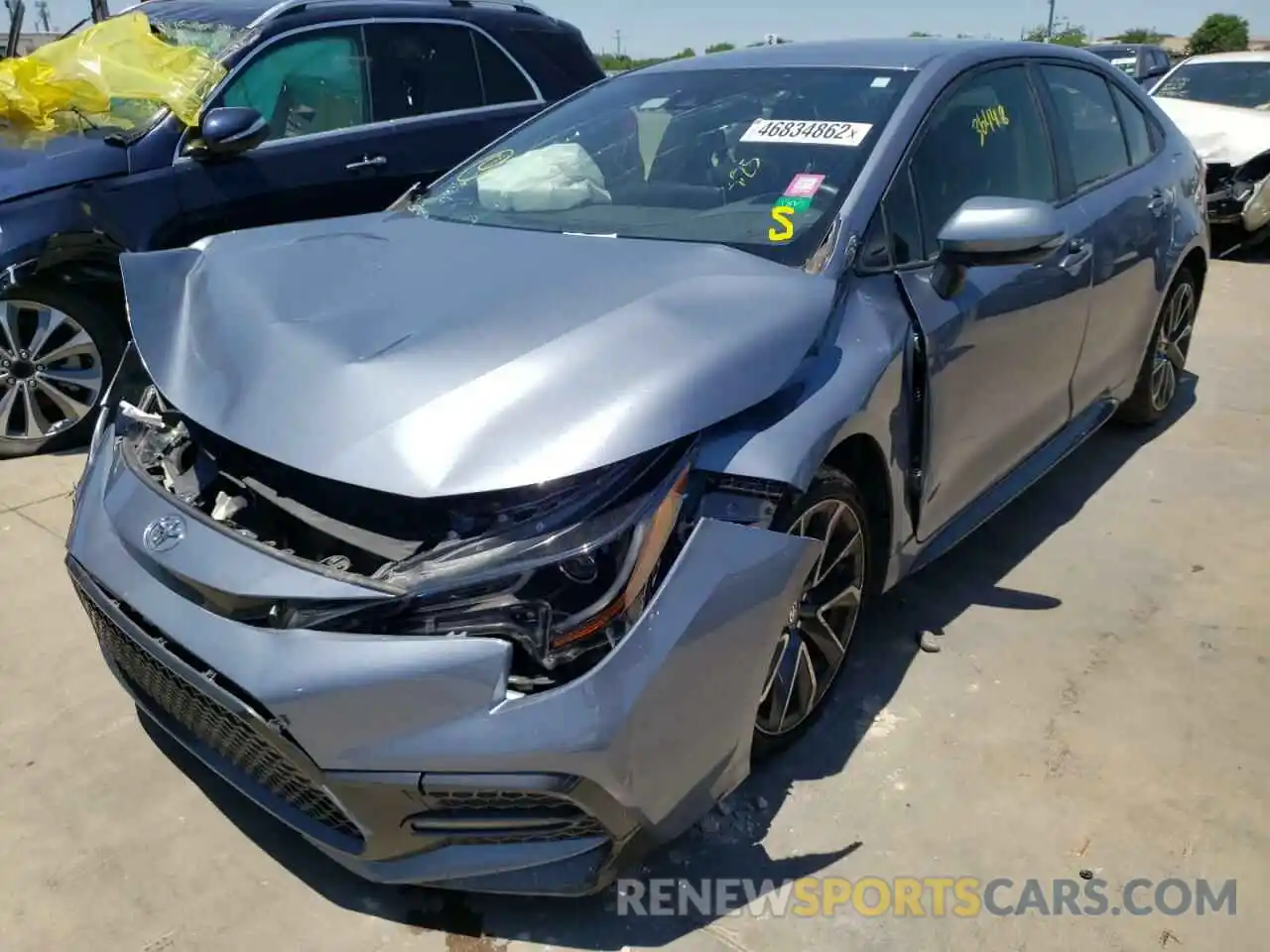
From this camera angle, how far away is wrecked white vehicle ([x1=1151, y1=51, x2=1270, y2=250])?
8.38 meters

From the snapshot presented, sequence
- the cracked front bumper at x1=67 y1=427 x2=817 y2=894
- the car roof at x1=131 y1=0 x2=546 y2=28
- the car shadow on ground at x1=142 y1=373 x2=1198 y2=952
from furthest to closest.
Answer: the car roof at x1=131 y1=0 x2=546 y2=28 < the car shadow on ground at x1=142 y1=373 x2=1198 y2=952 < the cracked front bumper at x1=67 y1=427 x2=817 y2=894

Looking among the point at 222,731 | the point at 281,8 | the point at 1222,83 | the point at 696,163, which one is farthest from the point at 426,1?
the point at 1222,83

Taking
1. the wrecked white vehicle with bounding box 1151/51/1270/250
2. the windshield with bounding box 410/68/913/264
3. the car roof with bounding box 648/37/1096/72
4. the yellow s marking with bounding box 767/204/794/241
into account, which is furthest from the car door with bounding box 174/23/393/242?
the wrecked white vehicle with bounding box 1151/51/1270/250

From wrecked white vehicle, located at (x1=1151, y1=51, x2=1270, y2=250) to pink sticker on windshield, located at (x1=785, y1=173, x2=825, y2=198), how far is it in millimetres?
6591

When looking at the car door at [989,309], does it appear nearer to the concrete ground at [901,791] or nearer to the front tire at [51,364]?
the concrete ground at [901,791]

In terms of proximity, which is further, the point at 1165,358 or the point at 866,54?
→ the point at 1165,358

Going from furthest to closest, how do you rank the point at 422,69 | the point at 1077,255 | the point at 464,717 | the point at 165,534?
the point at 422,69 < the point at 1077,255 < the point at 165,534 < the point at 464,717

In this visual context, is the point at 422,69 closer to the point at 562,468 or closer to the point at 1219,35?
the point at 562,468

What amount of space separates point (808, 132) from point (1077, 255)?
1.10 m

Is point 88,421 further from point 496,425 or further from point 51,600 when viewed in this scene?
point 496,425

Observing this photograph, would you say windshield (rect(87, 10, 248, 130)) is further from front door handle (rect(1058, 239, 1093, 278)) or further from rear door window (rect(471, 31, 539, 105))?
front door handle (rect(1058, 239, 1093, 278))

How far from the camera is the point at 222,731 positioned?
2.03m

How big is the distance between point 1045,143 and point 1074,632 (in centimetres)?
154

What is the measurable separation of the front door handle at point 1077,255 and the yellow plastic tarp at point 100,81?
11.0ft
